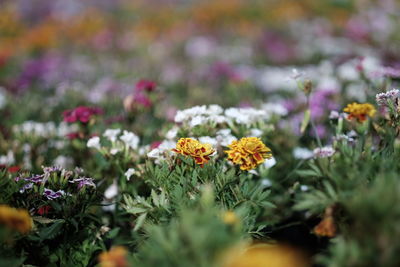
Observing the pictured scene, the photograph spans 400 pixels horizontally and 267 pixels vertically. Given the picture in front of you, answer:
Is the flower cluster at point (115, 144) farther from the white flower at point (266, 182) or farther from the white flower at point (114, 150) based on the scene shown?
the white flower at point (266, 182)

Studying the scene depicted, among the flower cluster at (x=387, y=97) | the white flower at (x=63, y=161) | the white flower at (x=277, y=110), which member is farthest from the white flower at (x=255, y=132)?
the white flower at (x=63, y=161)

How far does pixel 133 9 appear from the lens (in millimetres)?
8242

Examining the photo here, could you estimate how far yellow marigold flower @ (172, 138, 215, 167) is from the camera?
4.73ft

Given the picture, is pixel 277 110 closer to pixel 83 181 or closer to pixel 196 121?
pixel 196 121

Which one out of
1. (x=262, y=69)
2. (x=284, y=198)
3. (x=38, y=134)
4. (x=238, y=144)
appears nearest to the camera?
(x=238, y=144)

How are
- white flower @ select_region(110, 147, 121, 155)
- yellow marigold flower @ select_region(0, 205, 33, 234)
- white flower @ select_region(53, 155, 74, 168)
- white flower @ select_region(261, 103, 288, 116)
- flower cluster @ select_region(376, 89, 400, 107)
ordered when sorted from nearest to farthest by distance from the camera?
yellow marigold flower @ select_region(0, 205, 33, 234), flower cluster @ select_region(376, 89, 400, 107), white flower @ select_region(110, 147, 121, 155), white flower @ select_region(53, 155, 74, 168), white flower @ select_region(261, 103, 288, 116)

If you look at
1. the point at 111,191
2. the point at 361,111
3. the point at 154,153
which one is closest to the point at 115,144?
the point at 111,191

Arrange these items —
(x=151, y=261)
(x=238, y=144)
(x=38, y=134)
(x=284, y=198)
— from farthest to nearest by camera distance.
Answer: (x=38, y=134), (x=284, y=198), (x=238, y=144), (x=151, y=261)

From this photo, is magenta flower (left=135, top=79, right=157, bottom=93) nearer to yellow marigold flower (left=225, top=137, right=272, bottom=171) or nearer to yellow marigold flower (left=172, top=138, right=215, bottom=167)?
yellow marigold flower (left=172, top=138, right=215, bottom=167)

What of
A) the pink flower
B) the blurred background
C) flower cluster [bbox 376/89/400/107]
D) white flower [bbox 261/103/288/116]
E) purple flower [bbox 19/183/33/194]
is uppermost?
→ flower cluster [bbox 376/89/400/107]

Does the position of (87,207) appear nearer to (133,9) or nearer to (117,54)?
(117,54)

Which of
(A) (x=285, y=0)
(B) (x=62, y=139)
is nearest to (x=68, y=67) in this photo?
(B) (x=62, y=139)

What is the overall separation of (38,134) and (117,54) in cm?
342

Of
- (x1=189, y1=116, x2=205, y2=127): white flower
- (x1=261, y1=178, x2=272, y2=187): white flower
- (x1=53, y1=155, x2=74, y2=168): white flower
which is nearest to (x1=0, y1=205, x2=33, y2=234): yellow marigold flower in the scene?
(x1=189, y1=116, x2=205, y2=127): white flower
